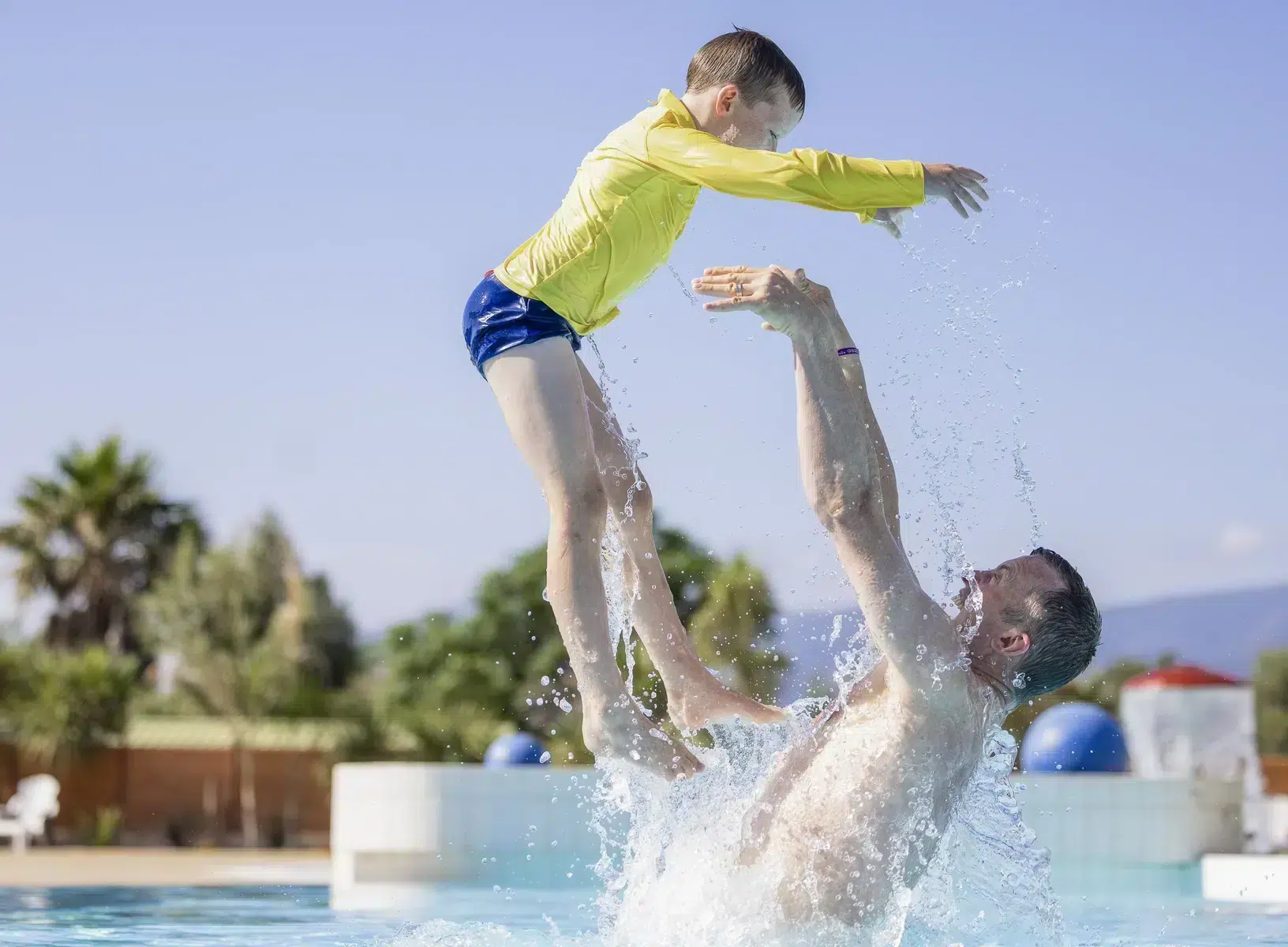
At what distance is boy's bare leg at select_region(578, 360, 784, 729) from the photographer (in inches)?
188

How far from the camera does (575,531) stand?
4469mm

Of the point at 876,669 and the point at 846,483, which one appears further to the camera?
A: the point at 876,669

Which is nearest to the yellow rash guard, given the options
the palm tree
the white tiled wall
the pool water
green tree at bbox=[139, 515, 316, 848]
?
the pool water

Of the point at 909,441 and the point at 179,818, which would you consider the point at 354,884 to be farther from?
the point at 179,818

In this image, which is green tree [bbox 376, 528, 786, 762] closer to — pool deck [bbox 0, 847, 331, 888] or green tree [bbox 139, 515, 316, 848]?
green tree [bbox 139, 515, 316, 848]

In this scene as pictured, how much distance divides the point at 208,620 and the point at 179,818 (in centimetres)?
392

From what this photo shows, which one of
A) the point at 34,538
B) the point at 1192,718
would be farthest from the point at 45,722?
the point at 1192,718

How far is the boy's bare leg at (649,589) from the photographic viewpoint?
15.7ft

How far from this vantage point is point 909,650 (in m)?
3.50

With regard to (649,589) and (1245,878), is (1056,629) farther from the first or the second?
(1245,878)

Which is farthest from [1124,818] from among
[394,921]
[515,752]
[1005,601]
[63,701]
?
[63,701]

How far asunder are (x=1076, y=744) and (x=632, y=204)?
9103 mm

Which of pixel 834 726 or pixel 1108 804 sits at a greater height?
pixel 834 726

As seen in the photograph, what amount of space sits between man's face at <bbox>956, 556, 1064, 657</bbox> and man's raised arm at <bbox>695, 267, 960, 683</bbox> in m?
0.25
